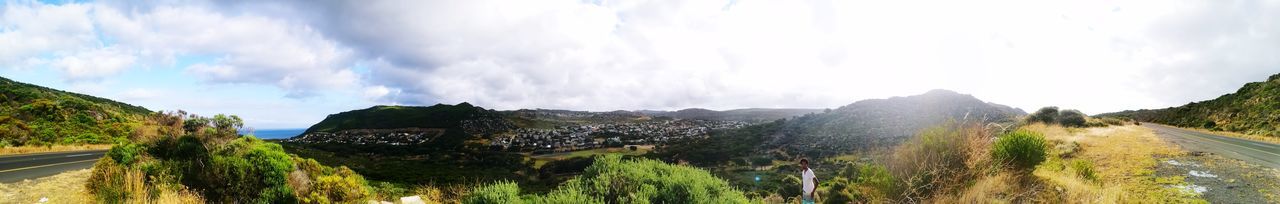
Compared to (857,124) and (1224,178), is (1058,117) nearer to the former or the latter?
(1224,178)

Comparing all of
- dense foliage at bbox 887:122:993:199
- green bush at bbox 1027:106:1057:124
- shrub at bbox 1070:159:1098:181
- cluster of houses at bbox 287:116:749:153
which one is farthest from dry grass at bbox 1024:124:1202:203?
cluster of houses at bbox 287:116:749:153

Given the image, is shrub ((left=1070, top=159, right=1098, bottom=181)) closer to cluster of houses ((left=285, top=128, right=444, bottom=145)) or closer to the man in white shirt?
the man in white shirt

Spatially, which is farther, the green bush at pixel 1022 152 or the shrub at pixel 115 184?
the shrub at pixel 115 184

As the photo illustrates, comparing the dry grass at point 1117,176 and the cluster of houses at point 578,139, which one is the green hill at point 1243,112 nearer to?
the dry grass at point 1117,176

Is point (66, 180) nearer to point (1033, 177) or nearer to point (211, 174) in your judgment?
point (211, 174)

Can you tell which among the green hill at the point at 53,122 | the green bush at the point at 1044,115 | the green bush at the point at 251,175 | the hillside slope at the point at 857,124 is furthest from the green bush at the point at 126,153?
the hillside slope at the point at 857,124

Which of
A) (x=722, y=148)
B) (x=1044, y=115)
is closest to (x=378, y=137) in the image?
(x=722, y=148)
